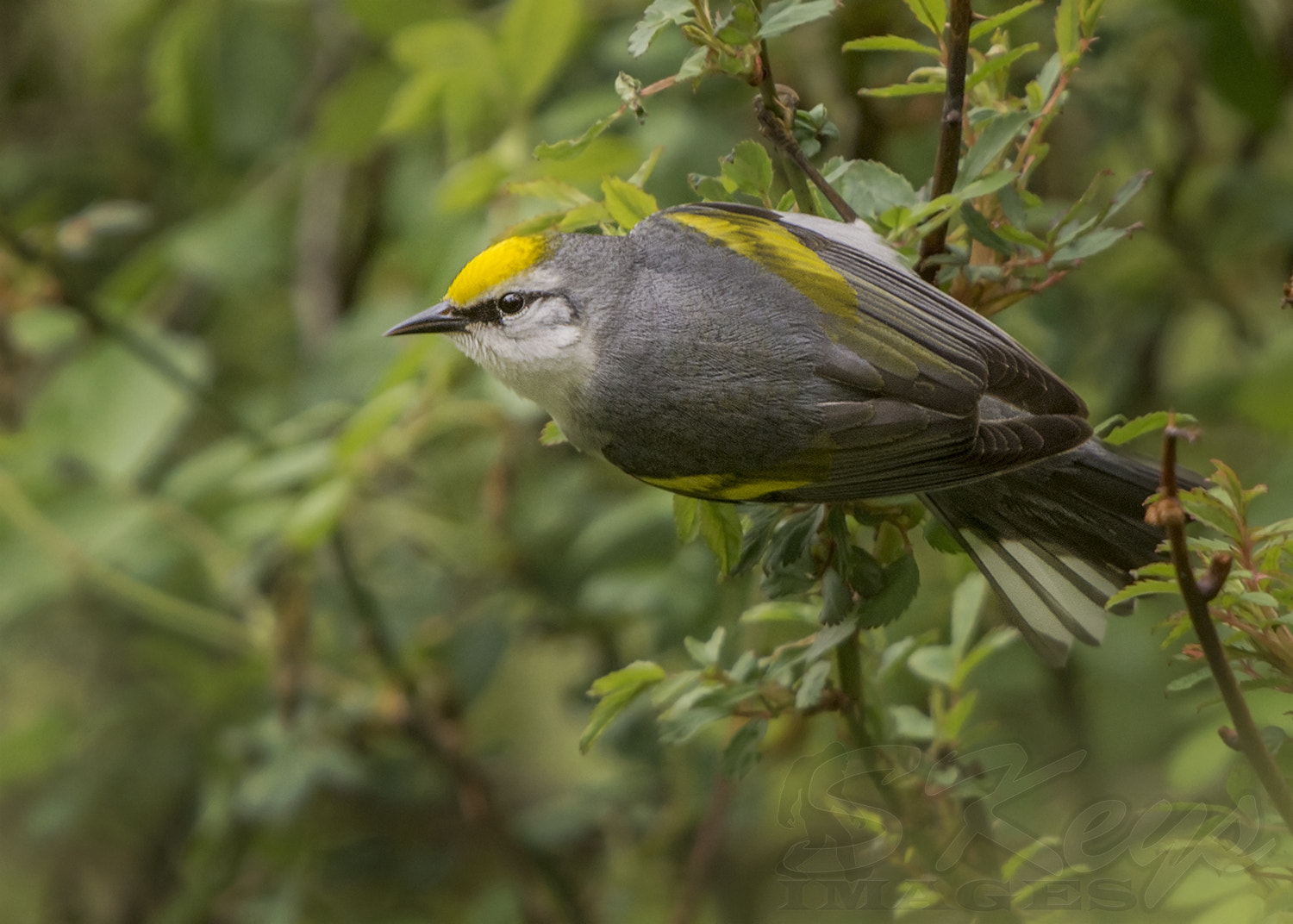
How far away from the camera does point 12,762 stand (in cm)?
223

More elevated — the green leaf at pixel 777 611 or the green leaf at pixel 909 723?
the green leaf at pixel 777 611

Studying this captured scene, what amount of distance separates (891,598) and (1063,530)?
328 millimetres

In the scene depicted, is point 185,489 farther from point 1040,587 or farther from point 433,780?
point 1040,587

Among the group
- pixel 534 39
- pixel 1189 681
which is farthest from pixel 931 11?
pixel 534 39

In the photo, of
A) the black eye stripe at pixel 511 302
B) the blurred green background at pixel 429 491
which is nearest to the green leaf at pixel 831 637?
the black eye stripe at pixel 511 302

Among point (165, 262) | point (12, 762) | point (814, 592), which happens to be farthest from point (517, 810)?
point (814, 592)

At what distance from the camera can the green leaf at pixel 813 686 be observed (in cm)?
98

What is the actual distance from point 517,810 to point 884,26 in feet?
5.54

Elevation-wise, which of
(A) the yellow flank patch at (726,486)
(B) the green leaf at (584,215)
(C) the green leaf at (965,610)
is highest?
(B) the green leaf at (584,215)

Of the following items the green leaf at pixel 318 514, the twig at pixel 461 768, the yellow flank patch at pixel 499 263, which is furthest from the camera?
the twig at pixel 461 768

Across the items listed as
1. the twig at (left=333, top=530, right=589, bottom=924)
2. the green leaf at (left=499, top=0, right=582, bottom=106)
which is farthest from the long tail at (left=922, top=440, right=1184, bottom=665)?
the twig at (left=333, top=530, right=589, bottom=924)

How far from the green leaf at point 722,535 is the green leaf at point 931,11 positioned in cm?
42

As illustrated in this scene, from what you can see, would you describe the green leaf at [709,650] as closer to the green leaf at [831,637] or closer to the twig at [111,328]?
the green leaf at [831,637]

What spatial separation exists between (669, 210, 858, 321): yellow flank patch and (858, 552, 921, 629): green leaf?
0.95 feet
